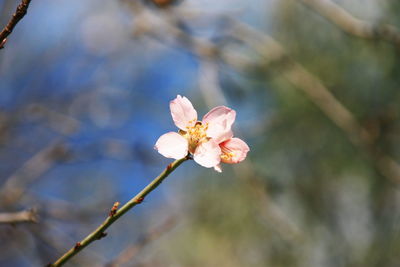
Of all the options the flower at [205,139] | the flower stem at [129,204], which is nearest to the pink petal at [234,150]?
the flower at [205,139]

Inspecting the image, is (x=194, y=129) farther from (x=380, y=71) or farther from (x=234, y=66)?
(x=380, y=71)

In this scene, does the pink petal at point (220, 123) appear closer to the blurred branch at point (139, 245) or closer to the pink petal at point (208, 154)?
the pink petal at point (208, 154)

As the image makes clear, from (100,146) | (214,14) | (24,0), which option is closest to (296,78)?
(214,14)

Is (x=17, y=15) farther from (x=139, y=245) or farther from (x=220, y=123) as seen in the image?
(x=139, y=245)

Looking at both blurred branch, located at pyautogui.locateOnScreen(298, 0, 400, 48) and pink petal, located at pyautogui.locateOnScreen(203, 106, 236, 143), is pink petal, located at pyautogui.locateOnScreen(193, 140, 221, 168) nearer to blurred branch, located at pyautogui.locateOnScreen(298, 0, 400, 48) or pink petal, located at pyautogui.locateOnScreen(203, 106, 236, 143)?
pink petal, located at pyautogui.locateOnScreen(203, 106, 236, 143)

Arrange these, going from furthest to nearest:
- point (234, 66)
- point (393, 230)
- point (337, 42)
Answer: point (337, 42)
point (393, 230)
point (234, 66)

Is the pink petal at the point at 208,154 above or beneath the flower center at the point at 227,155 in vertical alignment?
beneath

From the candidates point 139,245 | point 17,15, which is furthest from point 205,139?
point 139,245
